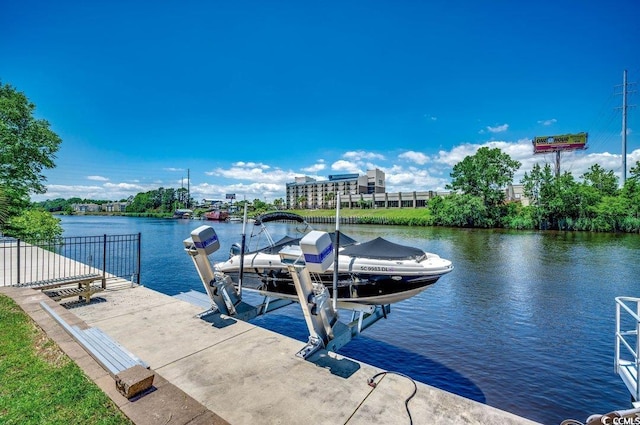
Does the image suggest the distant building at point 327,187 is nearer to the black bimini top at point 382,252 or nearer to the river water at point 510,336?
the river water at point 510,336

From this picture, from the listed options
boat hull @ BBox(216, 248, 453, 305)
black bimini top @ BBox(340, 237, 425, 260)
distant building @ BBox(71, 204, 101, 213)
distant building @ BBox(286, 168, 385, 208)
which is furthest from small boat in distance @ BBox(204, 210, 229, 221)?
distant building @ BBox(71, 204, 101, 213)

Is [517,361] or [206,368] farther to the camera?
[517,361]

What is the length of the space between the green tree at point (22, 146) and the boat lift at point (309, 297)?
16027 mm

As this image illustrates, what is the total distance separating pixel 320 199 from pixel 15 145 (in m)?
122

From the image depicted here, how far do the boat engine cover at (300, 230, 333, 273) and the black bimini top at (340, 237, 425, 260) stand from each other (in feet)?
7.89

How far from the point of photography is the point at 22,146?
16859 millimetres

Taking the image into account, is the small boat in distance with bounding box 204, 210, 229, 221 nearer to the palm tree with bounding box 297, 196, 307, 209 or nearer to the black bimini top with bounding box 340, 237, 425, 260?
the palm tree with bounding box 297, 196, 307, 209

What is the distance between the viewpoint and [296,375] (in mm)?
3922

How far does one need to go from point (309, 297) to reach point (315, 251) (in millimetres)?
749

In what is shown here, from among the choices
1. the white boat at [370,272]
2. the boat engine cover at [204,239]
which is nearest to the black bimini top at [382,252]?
the white boat at [370,272]

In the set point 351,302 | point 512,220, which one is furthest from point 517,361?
point 512,220

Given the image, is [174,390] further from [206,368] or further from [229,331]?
[229,331]

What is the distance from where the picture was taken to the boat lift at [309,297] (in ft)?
13.9

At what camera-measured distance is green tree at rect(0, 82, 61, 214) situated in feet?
53.2
